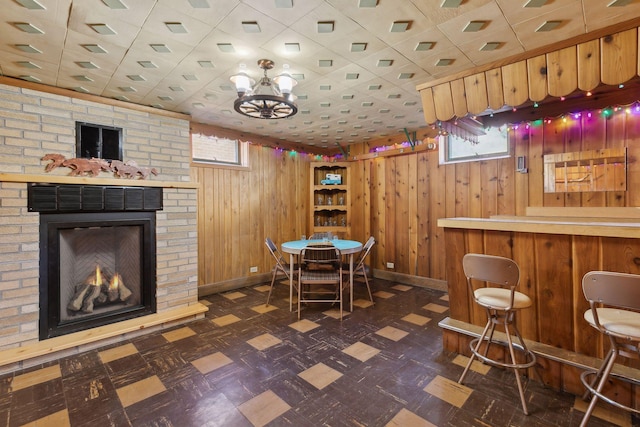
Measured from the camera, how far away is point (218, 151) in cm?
470

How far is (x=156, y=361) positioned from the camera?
256cm

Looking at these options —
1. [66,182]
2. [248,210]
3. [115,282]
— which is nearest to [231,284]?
[248,210]

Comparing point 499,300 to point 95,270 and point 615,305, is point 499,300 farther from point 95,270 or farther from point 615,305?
point 95,270

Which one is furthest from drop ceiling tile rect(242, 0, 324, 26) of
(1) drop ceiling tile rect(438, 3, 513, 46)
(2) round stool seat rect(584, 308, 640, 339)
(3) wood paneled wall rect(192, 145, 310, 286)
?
(3) wood paneled wall rect(192, 145, 310, 286)

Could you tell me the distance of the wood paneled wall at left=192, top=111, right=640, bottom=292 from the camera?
3.34m

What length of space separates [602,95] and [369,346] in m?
3.61

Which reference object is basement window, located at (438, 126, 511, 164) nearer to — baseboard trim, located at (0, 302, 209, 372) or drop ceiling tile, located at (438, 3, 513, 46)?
drop ceiling tile, located at (438, 3, 513, 46)

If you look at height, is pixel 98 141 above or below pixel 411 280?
above

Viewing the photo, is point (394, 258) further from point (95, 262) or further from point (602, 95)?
point (95, 262)

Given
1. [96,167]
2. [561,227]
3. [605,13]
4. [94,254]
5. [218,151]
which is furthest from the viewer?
[218,151]

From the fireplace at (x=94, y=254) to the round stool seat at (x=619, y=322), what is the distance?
3918mm

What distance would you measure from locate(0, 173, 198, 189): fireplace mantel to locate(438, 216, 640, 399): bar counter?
10.4 ft

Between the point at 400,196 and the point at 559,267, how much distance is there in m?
3.01

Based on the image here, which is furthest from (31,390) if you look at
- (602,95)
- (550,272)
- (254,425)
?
(602,95)
